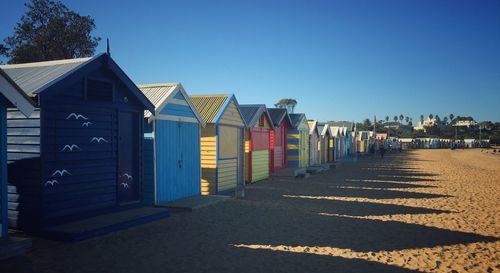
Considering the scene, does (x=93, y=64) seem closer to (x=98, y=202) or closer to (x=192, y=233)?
(x=98, y=202)

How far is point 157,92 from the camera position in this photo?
11.7m

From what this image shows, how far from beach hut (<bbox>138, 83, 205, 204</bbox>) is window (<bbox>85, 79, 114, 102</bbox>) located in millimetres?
1579

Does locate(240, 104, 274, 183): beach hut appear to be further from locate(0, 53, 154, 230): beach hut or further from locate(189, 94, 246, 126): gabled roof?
locate(0, 53, 154, 230): beach hut

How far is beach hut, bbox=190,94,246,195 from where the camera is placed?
14.2m

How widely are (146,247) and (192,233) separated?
1.43 meters

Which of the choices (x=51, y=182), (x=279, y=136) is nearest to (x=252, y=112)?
(x=279, y=136)

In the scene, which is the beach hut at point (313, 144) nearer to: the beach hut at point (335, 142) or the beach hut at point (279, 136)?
the beach hut at point (279, 136)

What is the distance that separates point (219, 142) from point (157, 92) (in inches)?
146

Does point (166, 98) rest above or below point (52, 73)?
below

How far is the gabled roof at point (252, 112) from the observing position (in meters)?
18.1

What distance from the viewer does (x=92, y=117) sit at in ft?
29.0

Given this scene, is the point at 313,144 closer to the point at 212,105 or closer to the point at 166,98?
the point at 212,105

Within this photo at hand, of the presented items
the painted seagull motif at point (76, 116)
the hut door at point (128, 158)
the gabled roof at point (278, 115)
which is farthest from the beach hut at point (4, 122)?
the gabled roof at point (278, 115)

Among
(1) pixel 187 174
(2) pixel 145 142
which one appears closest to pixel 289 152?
(1) pixel 187 174
